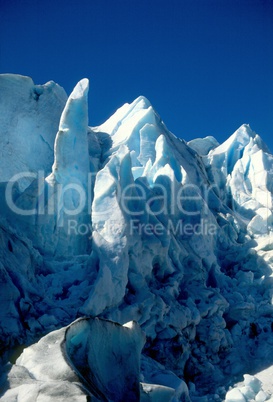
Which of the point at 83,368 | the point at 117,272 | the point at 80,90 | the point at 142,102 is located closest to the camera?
the point at 83,368

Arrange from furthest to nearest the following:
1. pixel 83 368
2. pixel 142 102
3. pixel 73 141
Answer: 1. pixel 142 102
2. pixel 73 141
3. pixel 83 368

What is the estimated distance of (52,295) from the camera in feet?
21.0

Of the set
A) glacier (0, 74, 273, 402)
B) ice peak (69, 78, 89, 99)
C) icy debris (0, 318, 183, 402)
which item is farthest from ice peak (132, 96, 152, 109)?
icy debris (0, 318, 183, 402)

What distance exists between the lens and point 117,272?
6.54 m

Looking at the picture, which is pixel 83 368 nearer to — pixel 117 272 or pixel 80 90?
pixel 117 272

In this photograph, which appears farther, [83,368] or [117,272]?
[117,272]

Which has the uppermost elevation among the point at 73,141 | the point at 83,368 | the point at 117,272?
the point at 73,141

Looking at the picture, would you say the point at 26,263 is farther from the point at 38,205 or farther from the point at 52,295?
the point at 38,205

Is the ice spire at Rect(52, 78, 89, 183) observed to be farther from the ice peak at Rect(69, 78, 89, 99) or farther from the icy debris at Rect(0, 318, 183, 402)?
the icy debris at Rect(0, 318, 183, 402)

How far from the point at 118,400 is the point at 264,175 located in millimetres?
10092

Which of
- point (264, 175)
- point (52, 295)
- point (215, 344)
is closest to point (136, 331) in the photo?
point (52, 295)

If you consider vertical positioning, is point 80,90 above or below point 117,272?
above

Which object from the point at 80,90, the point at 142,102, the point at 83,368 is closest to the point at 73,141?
the point at 80,90

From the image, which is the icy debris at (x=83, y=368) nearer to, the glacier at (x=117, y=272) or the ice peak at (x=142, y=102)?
the glacier at (x=117, y=272)
